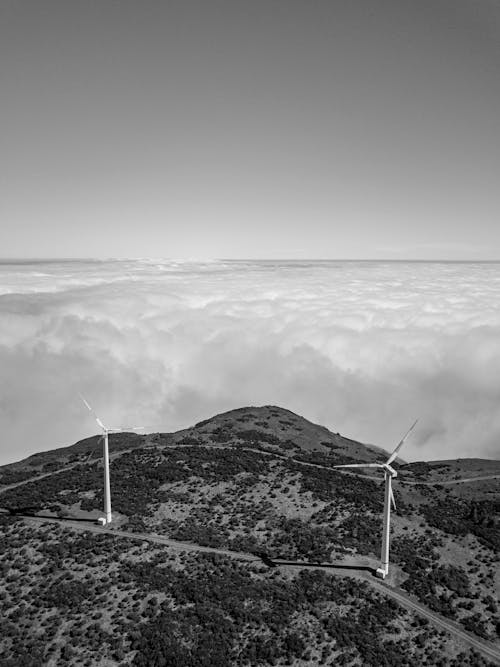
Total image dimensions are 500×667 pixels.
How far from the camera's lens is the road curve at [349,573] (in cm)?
4050

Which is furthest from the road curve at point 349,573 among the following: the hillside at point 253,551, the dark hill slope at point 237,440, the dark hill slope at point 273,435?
the dark hill slope at point 273,435

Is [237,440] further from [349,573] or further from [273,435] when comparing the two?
[349,573]

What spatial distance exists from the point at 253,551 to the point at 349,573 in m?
12.2

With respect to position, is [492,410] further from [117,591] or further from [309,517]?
[117,591]

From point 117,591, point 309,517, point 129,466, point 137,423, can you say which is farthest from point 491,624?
point 137,423

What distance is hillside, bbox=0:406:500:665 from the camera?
39750mm

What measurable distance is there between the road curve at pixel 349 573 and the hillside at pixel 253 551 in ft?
3.26

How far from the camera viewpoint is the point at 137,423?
176875 mm

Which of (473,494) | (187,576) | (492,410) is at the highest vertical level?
(187,576)

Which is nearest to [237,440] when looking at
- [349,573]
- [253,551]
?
[253,551]

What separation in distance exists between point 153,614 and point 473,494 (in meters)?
59.2

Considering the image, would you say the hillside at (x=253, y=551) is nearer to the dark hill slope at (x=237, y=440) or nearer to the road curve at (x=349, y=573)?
the road curve at (x=349, y=573)

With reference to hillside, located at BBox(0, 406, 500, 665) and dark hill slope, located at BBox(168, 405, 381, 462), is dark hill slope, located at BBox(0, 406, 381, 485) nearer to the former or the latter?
dark hill slope, located at BBox(168, 405, 381, 462)

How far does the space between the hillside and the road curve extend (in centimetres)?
99
